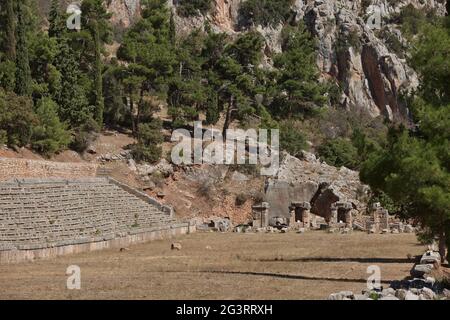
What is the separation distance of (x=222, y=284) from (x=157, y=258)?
9.05m

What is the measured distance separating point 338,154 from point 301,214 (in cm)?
1779

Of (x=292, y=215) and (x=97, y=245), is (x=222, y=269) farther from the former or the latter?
(x=292, y=215)

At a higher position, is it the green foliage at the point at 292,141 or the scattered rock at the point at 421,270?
the green foliage at the point at 292,141

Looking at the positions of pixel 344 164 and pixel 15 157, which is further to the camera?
pixel 344 164

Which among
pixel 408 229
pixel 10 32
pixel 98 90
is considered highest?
pixel 10 32

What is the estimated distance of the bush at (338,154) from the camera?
66.9 metres

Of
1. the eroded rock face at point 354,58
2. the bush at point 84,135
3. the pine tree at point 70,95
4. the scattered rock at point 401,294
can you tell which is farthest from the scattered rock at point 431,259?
the eroded rock face at point 354,58

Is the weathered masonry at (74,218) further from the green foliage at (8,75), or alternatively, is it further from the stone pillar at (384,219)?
the stone pillar at (384,219)

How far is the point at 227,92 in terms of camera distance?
215 ft

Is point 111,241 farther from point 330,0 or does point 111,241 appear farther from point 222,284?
point 330,0

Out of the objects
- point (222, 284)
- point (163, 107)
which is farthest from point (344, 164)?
point (222, 284)

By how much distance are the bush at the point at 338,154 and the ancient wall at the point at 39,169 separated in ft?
75.2

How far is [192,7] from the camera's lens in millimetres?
98125

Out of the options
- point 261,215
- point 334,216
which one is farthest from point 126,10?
point 334,216
